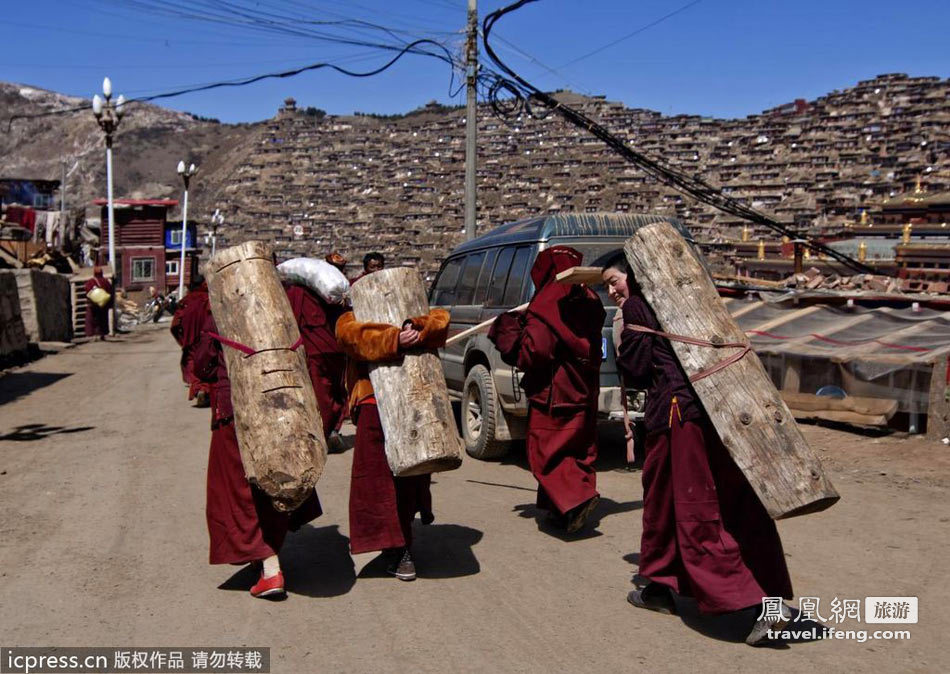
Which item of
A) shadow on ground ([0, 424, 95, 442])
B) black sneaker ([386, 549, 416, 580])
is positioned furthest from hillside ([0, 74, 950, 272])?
black sneaker ([386, 549, 416, 580])

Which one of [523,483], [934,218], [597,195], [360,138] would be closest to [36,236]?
[934,218]

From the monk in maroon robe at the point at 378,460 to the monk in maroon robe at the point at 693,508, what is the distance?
3.43 ft

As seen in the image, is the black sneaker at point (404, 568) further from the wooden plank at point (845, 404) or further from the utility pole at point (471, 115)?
the utility pole at point (471, 115)

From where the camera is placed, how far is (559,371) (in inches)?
235

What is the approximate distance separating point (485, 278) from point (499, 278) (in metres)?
0.33

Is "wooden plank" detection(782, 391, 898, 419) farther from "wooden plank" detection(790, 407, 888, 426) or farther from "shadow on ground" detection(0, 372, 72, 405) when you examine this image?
"shadow on ground" detection(0, 372, 72, 405)

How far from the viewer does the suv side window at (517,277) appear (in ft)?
26.7

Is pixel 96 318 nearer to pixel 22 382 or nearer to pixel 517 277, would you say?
pixel 22 382

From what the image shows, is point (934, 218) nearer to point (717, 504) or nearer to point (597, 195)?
point (717, 504)

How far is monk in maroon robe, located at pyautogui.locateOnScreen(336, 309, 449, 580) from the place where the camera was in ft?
15.8

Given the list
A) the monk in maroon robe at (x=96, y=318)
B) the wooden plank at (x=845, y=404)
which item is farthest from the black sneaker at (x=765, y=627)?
the monk in maroon robe at (x=96, y=318)

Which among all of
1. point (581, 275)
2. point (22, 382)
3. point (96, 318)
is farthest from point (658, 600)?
point (96, 318)

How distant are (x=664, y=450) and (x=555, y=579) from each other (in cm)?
107

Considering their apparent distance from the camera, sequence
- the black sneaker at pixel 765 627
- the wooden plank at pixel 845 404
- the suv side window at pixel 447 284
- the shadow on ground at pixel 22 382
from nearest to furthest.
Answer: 1. the black sneaker at pixel 765 627
2. the wooden plank at pixel 845 404
3. the suv side window at pixel 447 284
4. the shadow on ground at pixel 22 382
